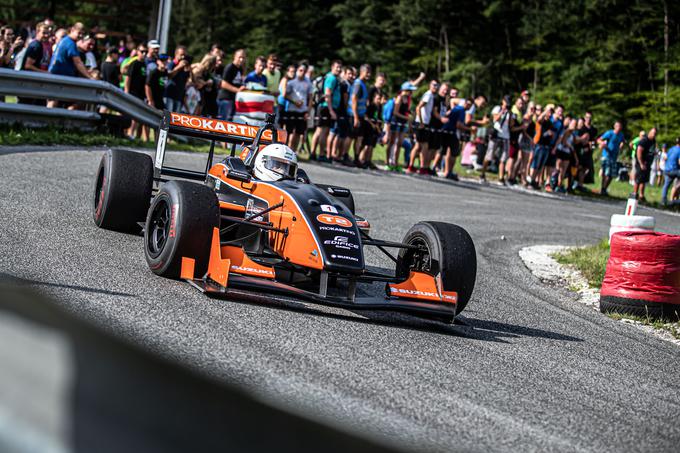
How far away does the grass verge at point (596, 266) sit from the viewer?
29.0 feet

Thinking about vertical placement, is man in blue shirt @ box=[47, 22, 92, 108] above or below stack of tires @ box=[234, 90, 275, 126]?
above

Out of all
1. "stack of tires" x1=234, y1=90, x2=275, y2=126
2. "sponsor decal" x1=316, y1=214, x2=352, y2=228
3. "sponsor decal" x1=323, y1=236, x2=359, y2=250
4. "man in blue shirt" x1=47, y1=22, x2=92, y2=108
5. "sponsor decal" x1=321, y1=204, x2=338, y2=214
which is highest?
"man in blue shirt" x1=47, y1=22, x2=92, y2=108

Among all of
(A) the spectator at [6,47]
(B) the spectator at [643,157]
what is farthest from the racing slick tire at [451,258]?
(B) the spectator at [643,157]

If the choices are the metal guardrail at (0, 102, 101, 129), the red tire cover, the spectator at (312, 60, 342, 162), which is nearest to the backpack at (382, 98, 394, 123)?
the spectator at (312, 60, 342, 162)

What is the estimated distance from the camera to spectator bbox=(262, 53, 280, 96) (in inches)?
739

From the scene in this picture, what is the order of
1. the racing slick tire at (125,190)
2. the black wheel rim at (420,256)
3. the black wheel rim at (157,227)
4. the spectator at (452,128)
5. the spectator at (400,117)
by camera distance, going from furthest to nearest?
1. the spectator at (400,117)
2. the spectator at (452,128)
3. the racing slick tire at (125,190)
4. the black wheel rim at (420,256)
5. the black wheel rim at (157,227)

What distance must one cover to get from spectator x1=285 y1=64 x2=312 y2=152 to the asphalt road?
29.8 feet

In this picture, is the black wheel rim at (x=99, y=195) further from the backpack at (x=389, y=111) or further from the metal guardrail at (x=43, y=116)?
the backpack at (x=389, y=111)

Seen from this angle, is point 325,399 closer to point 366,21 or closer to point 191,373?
point 191,373

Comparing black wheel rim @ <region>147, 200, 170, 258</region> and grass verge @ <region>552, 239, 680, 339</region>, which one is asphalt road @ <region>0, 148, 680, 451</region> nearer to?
black wheel rim @ <region>147, 200, 170, 258</region>

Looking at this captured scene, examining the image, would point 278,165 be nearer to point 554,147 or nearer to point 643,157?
point 554,147

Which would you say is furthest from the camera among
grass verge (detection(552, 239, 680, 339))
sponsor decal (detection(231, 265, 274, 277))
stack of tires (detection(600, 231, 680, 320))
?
stack of tires (detection(600, 231, 680, 320))

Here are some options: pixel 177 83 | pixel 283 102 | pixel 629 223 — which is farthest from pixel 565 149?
pixel 629 223

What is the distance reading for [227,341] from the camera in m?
5.38
